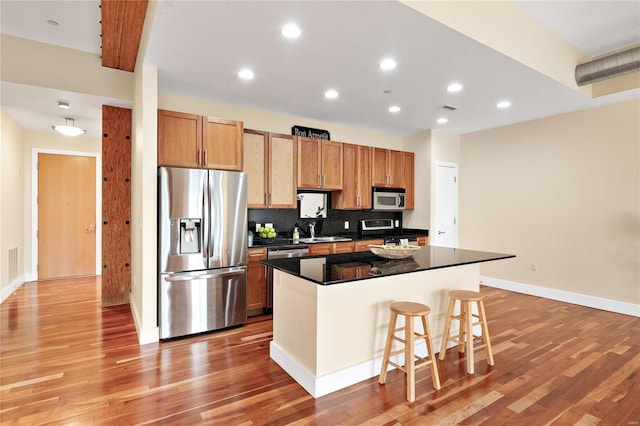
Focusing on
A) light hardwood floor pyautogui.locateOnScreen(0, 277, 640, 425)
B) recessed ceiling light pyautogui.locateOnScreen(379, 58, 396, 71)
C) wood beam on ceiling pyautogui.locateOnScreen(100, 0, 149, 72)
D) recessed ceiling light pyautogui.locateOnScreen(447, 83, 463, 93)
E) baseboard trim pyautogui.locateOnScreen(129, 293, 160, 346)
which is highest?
wood beam on ceiling pyautogui.locateOnScreen(100, 0, 149, 72)

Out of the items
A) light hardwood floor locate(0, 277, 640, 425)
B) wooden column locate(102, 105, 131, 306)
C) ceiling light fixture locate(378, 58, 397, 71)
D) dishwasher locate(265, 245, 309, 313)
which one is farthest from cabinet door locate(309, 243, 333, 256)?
wooden column locate(102, 105, 131, 306)

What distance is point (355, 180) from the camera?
210 inches

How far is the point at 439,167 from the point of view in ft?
19.3

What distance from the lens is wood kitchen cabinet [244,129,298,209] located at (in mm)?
4363

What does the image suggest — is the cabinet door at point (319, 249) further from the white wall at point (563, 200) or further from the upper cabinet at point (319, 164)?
the white wall at point (563, 200)

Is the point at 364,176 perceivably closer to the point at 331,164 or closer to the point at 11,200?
the point at 331,164

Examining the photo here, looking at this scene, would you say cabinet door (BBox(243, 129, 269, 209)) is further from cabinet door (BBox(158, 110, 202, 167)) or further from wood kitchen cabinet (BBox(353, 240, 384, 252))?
wood kitchen cabinet (BBox(353, 240, 384, 252))

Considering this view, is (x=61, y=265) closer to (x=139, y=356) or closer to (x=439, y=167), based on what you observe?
(x=139, y=356)

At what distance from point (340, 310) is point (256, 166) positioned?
8.33ft

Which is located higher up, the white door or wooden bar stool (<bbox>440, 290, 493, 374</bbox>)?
the white door

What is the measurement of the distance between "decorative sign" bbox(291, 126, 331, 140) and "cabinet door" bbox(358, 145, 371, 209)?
0.58 m

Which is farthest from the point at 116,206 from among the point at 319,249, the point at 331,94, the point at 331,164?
the point at 331,94

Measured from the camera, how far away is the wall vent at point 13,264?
16.2 feet

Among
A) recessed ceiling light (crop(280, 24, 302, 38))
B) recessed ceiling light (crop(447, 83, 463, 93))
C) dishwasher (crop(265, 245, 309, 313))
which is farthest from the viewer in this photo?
dishwasher (crop(265, 245, 309, 313))
